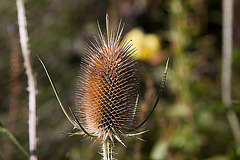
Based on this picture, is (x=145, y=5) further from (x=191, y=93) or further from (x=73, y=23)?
(x=191, y=93)

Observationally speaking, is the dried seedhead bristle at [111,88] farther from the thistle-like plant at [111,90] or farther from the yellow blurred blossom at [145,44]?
the yellow blurred blossom at [145,44]

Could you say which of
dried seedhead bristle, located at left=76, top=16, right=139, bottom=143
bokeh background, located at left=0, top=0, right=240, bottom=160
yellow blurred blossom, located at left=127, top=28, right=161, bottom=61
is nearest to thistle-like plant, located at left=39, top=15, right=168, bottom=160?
dried seedhead bristle, located at left=76, top=16, right=139, bottom=143

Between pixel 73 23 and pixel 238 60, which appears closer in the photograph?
A: pixel 238 60

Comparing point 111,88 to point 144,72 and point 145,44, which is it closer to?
point 144,72

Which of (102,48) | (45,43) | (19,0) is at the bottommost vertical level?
(102,48)

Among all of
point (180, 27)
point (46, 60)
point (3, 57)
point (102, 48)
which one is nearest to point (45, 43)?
point (46, 60)

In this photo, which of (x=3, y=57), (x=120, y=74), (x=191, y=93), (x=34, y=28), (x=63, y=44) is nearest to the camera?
(x=120, y=74)

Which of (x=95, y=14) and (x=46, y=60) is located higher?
(x=95, y=14)

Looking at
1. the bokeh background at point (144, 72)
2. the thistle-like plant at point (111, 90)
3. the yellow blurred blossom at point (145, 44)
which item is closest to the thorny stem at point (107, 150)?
the thistle-like plant at point (111, 90)
